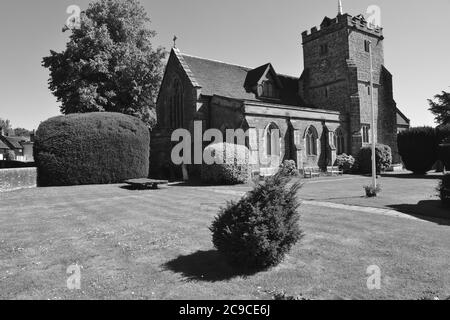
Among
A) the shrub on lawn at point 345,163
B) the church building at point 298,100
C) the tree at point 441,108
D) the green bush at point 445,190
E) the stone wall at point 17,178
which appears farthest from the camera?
the tree at point 441,108

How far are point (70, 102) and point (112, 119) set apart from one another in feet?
21.3

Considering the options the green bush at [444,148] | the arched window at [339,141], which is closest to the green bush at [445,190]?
the green bush at [444,148]

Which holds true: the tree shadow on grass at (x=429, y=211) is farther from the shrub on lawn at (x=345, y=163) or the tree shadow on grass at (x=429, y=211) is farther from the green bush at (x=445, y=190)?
the shrub on lawn at (x=345, y=163)

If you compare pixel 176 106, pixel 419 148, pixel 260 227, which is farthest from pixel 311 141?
pixel 260 227

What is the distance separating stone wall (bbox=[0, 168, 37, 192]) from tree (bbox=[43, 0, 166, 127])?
7.87 metres

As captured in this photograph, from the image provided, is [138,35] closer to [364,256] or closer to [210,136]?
[210,136]

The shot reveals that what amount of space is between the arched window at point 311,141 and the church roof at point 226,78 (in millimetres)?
5502

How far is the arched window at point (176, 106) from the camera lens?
102 feet

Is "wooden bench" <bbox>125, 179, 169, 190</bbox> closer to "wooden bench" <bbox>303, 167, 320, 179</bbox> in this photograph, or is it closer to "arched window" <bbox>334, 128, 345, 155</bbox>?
"wooden bench" <bbox>303, 167, 320, 179</bbox>

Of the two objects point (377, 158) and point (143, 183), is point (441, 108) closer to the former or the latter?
point (377, 158)

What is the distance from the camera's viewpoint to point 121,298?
16.4 feet

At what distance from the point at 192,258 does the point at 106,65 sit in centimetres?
2319

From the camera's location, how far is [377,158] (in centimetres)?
2830
